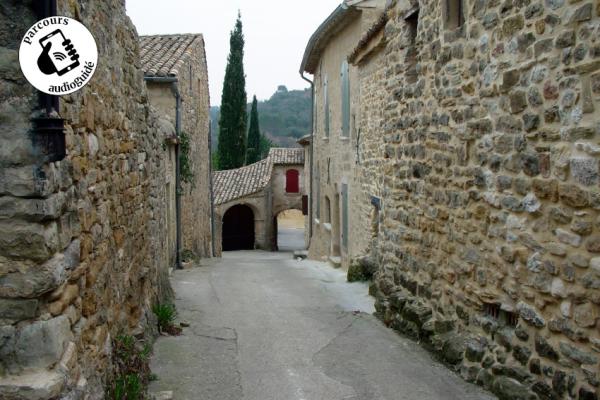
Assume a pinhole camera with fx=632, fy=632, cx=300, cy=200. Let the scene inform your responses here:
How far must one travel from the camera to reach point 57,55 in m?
3.07

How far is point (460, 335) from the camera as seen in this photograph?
568 cm

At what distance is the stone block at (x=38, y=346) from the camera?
Answer: 9.55ft

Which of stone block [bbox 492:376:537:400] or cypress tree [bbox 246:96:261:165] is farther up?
cypress tree [bbox 246:96:261:165]

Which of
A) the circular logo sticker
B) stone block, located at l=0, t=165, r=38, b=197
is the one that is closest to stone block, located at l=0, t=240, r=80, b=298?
stone block, located at l=0, t=165, r=38, b=197

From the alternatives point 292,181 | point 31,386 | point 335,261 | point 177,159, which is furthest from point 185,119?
point 292,181

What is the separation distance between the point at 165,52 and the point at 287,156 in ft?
55.5

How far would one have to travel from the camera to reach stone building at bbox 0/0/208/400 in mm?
2898

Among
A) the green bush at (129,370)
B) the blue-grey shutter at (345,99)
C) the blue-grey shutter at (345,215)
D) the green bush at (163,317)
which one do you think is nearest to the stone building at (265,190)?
the blue-grey shutter at (345,215)

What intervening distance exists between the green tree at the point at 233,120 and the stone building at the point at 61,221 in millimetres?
34563

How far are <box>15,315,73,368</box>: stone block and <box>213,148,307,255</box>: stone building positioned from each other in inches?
1073

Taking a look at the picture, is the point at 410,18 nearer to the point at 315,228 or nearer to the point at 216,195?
the point at 315,228

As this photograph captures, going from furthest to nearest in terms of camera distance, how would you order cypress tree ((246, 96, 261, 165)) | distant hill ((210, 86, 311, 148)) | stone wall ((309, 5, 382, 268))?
distant hill ((210, 86, 311, 148))
cypress tree ((246, 96, 261, 165))
stone wall ((309, 5, 382, 268))

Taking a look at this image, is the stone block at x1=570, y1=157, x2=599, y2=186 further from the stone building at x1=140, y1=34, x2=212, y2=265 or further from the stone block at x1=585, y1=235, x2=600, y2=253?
the stone building at x1=140, y1=34, x2=212, y2=265

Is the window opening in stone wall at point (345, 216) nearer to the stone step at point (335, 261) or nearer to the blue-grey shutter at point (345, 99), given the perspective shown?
the stone step at point (335, 261)
